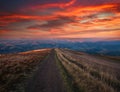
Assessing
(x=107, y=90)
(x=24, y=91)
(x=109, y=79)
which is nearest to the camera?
(x=107, y=90)

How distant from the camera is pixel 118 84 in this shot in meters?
13.9

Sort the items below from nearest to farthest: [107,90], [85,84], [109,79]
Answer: [107,90]
[85,84]
[109,79]

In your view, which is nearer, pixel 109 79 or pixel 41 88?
pixel 41 88

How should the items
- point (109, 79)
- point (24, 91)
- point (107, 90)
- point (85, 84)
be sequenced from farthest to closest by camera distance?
point (109, 79), point (85, 84), point (24, 91), point (107, 90)

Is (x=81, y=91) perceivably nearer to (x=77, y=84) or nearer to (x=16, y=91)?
(x=77, y=84)

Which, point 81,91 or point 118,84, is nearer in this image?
point 81,91

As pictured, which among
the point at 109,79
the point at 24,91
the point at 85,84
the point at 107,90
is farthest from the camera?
the point at 109,79

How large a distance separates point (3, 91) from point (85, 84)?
7612 millimetres

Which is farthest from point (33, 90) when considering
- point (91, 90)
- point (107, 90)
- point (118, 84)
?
point (118, 84)

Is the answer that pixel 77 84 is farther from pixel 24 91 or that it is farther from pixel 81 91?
pixel 24 91

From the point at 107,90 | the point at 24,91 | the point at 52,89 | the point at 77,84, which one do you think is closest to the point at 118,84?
the point at 107,90

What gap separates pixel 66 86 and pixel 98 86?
2916 millimetres

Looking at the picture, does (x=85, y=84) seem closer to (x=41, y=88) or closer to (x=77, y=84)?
(x=77, y=84)

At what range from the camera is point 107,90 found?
11602 millimetres
